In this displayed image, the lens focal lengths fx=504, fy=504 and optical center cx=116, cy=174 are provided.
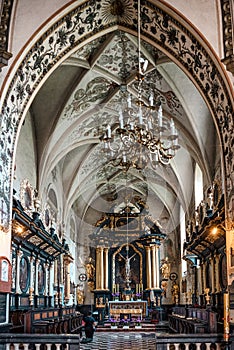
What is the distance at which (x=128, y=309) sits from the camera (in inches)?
1004

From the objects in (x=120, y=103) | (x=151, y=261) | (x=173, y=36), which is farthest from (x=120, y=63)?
(x=151, y=261)

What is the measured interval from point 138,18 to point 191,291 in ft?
49.8

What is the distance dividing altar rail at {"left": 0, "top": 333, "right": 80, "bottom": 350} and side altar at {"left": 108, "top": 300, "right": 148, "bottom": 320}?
1623 cm

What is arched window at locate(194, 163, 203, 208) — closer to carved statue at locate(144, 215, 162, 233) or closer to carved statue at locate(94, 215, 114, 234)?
carved statue at locate(144, 215, 162, 233)

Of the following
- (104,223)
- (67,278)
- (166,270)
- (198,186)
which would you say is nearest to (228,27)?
(198,186)

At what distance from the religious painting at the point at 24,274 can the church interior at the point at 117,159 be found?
65 mm

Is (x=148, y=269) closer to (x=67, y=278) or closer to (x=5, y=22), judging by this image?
(x=67, y=278)

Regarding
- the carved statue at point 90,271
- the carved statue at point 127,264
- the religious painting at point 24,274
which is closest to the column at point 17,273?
the religious painting at point 24,274

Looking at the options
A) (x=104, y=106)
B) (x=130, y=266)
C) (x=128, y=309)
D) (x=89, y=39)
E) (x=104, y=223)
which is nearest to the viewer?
(x=89, y=39)

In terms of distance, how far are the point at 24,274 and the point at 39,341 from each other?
780 centimetres

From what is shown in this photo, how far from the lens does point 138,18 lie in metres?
11.3

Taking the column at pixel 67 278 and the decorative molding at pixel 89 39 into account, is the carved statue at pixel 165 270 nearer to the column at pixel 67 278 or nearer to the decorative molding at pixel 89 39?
the column at pixel 67 278

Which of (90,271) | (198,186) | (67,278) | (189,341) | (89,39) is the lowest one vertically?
(189,341)

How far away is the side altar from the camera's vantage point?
25203 millimetres
